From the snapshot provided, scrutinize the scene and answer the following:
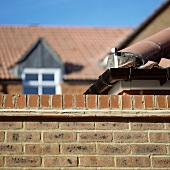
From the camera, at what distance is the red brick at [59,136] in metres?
3.45

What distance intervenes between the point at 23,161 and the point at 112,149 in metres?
0.74

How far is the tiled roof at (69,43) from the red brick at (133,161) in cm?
1690

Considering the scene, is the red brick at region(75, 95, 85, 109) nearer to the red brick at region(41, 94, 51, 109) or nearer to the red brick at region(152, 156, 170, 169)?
the red brick at region(41, 94, 51, 109)

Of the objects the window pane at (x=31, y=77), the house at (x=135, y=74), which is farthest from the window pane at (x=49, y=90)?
the house at (x=135, y=74)

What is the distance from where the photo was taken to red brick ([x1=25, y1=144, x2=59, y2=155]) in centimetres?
343

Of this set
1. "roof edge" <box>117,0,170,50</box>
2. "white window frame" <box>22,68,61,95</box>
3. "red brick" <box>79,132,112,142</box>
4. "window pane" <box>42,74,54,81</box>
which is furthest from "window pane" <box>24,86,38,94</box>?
"red brick" <box>79,132,112,142</box>

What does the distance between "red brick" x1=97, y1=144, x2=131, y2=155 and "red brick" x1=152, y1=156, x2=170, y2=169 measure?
0.23m

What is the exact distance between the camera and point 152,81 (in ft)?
13.9

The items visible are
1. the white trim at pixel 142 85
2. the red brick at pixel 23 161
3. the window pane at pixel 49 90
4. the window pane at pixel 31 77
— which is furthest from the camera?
the window pane at pixel 31 77

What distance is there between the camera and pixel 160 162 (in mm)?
3494

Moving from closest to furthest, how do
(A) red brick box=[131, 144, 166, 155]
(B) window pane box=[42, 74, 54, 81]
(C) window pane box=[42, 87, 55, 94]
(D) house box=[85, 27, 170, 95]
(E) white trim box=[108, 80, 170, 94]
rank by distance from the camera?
1. (A) red brick box=[131, 144, 166, 155]
2. (D) house box=[85, 27, 170, 95]
3. (E) white trim box=[108, 80, 170, 94]
4. (C) window pane box=[42, 87, 55, 94]
5. (B) window pane box=[42, 74, 54, 81]

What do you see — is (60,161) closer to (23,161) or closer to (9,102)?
(23,161)

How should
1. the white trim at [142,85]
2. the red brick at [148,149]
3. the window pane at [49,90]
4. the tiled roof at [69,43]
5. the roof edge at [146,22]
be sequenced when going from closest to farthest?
A: the red brick at [148,149] < the white trim at [142,85] < the roof edge at [146,22] < the window pane at [49,90] < the tiled roof at [69,43]

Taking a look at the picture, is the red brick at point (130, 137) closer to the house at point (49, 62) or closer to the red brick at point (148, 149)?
the red brick at point (148, 149)
